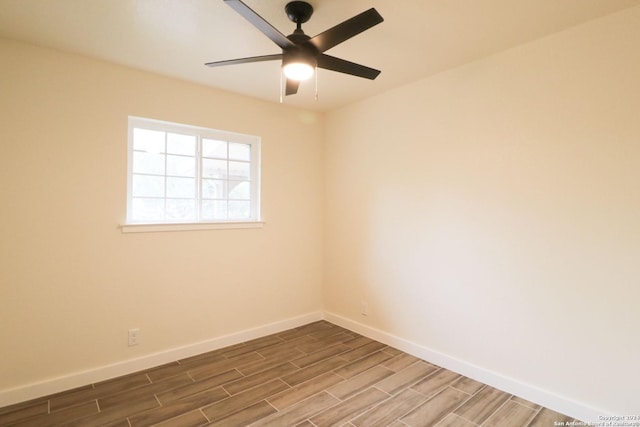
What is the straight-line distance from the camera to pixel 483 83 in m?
2.50

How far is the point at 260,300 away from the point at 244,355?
58 centimetres

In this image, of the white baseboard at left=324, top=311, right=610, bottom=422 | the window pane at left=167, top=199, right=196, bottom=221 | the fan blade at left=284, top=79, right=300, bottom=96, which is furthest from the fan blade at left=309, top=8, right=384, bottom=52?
the white baseboard at left=324, top=311, right=610, bottom=422

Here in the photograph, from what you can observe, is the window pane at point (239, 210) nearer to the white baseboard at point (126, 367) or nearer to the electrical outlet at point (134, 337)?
the white baseboard at point (126, 367)

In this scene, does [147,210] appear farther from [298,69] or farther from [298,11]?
[298,11]

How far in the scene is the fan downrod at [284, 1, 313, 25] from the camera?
177 centimetres

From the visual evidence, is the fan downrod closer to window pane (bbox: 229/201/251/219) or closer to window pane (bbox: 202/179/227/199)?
window pane (bbox: 202/179/227/199)

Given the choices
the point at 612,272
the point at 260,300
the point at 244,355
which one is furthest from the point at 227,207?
the point at 612,272

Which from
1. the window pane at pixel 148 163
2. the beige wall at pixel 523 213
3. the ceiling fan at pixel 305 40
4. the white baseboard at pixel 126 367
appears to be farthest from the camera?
the window pane at pixel 148 163

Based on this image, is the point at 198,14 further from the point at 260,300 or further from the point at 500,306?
the point at 500,306

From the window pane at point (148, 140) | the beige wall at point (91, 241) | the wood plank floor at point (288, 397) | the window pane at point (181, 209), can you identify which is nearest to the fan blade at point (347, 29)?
the beige wall at point (91, 241)

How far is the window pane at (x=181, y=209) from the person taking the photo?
2936 millimetres

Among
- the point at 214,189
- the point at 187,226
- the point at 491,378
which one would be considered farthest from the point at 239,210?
the point at 491,378

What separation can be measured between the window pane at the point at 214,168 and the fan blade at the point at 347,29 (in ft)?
5.96

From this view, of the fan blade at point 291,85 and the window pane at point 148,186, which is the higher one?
the fan blade at point 291,85
